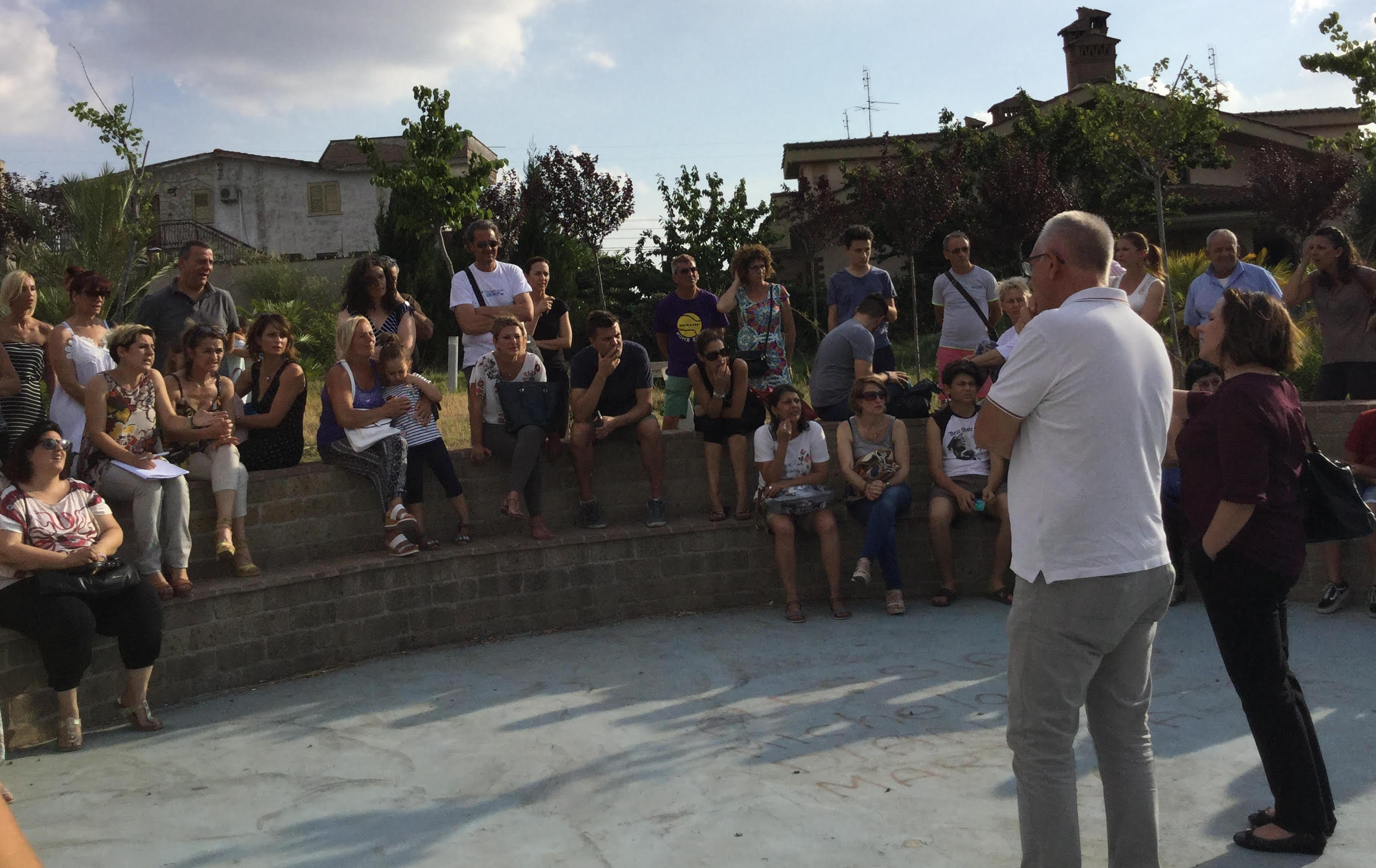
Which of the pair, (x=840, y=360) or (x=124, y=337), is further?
(x=840, y=360)

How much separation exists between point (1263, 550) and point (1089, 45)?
37.4m

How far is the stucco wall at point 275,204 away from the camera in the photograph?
46156 millimetres

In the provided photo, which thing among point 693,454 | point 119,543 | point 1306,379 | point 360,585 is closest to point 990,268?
point 1306,379

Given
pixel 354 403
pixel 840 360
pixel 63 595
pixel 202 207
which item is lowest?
pixel 63 595

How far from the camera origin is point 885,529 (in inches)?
320

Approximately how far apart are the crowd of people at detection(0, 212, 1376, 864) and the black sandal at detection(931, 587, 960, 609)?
17 mm

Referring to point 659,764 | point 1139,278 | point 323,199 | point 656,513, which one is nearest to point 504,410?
point 656,513

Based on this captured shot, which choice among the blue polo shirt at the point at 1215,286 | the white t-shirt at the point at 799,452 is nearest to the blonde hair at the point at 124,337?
the white t-shirt at the point at 799,452

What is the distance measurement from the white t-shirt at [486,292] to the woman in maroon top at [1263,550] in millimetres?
5648

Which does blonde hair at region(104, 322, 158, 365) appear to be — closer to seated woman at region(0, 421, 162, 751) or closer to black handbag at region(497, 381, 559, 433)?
Result: seated woman at region(0, 421, 162, 751)

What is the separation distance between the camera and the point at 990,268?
2225 cm

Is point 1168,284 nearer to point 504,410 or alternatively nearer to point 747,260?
point 747,260

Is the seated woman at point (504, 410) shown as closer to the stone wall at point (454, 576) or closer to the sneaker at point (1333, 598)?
the stone wall at point (454, 576)

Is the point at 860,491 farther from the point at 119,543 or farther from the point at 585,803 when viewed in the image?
the point at 119,543
